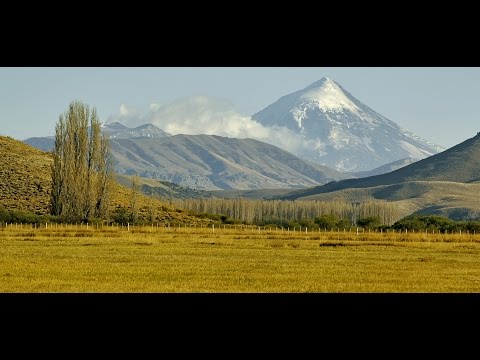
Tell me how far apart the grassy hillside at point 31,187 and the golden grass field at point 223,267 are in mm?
50830

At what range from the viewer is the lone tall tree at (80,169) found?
63750mm

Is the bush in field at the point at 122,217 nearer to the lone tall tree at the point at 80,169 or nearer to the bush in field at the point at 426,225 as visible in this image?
the lone tall tree at the point at 80,169

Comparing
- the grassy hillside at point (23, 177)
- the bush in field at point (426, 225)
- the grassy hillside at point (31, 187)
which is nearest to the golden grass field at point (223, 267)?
the bush in field at point (426, 225)

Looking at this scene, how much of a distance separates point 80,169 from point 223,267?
138ft
